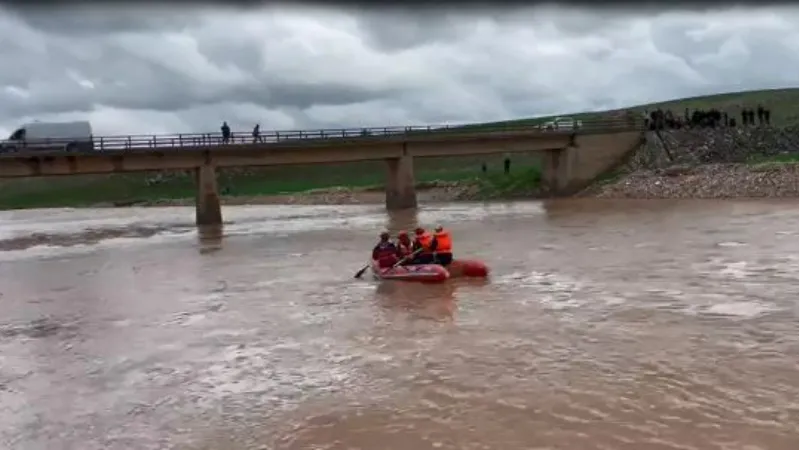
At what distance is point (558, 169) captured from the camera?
6788cm

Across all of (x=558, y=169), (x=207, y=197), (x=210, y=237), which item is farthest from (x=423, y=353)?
(x=558, y=169)

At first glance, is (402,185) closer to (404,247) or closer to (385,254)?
(404,247)

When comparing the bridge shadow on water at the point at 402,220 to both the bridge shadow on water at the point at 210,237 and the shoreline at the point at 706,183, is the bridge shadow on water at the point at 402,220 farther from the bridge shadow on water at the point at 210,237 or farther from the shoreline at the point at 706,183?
the shoreline at the point at 706,183

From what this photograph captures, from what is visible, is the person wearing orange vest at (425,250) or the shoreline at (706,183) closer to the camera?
the person wearing orange vest at (425,250)

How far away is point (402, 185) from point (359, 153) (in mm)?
4271

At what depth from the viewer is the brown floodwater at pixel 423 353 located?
37.4ft

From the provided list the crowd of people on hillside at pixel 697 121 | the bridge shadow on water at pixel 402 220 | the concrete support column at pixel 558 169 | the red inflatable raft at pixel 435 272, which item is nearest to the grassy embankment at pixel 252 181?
the concrete support column at pixel 558 169

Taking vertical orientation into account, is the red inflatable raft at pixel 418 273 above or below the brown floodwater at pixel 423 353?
above

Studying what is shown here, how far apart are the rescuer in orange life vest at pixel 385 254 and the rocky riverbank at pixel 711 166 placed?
113 feet

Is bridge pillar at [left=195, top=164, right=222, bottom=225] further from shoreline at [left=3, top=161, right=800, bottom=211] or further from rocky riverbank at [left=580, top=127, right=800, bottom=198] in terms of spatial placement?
rocky riverbank at [left=580, top=127, right=800, bottom=198]

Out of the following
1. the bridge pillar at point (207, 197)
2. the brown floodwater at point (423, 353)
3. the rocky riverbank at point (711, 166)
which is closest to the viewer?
the brown floodwater at point (423, 353)

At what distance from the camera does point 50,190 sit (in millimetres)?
133500

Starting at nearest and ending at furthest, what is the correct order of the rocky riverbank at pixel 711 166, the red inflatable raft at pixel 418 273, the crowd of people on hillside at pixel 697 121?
the red inflatable raft at pixel 418 273 < the rocky riverbank at pixel 711 166 < the crowd of people on hillside at pixel 697 121

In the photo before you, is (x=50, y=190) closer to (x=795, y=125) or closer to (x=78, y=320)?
(x=795, y=125)
